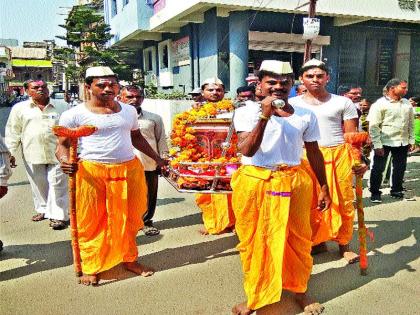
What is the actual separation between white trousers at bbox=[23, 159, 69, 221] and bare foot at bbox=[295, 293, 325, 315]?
3271 mm

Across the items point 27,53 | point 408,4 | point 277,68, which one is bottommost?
point 277,68

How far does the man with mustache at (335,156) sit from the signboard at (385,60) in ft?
43.4

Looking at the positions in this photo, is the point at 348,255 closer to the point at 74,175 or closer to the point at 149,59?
the point at 74,175

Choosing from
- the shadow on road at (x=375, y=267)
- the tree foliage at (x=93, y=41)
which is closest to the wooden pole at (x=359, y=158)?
the shadow on road at (x=375, y=267)

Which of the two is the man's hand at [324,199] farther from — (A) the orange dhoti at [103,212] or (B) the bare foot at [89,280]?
(B) the bare foot at [89,280]

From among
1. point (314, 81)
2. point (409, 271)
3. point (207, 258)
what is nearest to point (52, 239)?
point (207, 258)

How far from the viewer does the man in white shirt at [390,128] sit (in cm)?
597

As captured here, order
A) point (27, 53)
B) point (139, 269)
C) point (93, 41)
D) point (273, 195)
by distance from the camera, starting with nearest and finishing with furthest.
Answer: point (273, 195) < point (139, 269) < point (93, 41) < point (27, 53)

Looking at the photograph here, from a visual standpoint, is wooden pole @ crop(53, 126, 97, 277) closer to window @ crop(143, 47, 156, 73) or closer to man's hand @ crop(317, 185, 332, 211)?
man's hand @ crop(317, 185, 332, 211)

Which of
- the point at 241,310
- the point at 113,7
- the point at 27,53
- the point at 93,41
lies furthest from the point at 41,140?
the point at 27,53

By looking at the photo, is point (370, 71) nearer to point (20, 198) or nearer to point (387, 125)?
point (387, 125)

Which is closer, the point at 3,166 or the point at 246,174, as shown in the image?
the point at 246,174

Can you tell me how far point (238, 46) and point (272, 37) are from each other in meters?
1.65

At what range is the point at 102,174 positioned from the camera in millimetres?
3555
